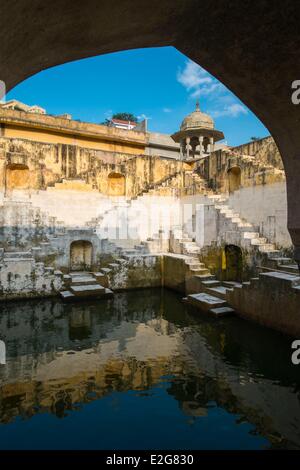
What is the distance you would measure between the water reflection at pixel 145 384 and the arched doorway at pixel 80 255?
4.70 meters

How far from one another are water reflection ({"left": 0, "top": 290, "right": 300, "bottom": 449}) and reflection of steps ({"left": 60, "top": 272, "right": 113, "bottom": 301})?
156cm

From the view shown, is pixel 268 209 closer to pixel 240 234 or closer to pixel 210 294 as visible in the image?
pixel 240 234

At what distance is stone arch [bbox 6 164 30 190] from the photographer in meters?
14.4

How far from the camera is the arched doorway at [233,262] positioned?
12.8m

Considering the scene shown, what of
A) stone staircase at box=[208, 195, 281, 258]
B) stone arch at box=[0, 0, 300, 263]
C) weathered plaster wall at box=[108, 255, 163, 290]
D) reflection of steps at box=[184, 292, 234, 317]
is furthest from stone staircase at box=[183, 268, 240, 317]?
stone arch at box=[0, 0, 300, 263]

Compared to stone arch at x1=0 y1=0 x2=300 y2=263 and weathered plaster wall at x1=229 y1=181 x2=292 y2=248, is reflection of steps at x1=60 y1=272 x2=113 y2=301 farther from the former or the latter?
stone arch at x1=0 y1=0 x2=300 y2=263

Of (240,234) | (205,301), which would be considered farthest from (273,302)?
(240,234)

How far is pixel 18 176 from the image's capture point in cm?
1462

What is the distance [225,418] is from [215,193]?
11469mm

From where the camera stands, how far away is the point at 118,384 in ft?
20.3

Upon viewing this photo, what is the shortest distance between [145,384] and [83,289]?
242 inches

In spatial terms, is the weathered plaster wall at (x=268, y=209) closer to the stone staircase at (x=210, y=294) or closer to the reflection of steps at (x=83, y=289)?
the stone staircase at (x=210, y=294)
